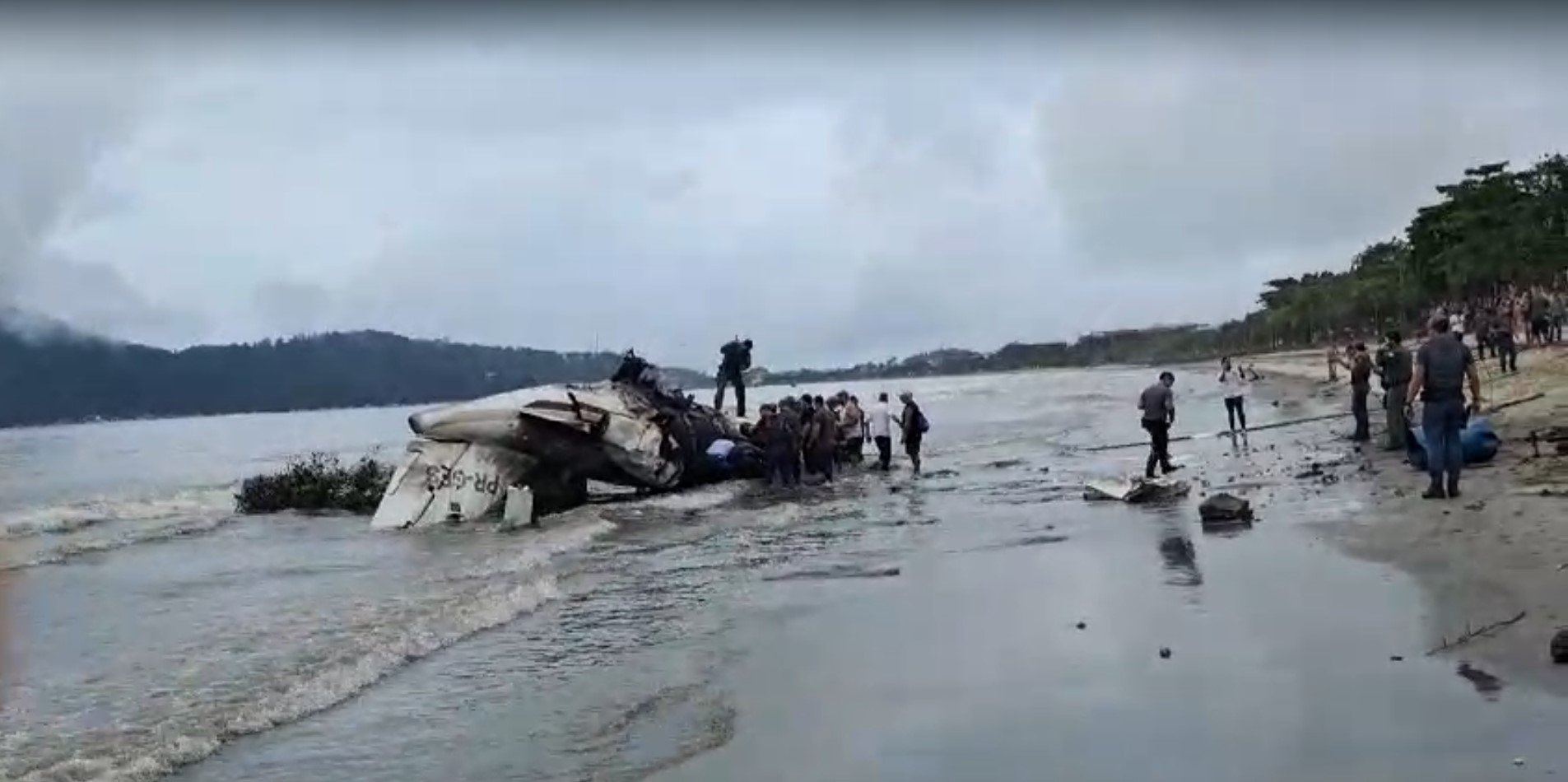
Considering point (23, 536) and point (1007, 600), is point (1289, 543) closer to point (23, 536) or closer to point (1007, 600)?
point (1007, 600)

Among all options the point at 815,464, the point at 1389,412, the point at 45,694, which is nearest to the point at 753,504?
the point at 815,464

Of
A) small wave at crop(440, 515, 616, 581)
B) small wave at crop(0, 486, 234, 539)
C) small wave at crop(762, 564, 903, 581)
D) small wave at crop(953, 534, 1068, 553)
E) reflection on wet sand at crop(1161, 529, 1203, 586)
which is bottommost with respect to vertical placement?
small wave at crop(440, 515, 616, 581)

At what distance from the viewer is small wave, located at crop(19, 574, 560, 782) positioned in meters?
7.70

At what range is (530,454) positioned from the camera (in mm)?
24109

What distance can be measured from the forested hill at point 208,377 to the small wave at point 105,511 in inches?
4347

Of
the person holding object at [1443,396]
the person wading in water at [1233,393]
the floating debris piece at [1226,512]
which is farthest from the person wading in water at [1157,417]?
the person wading in water at [1233,393]

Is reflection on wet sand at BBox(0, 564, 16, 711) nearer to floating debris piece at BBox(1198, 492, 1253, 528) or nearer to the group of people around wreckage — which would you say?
floating debris piece at BBox(1198, 492, 1253, 528)

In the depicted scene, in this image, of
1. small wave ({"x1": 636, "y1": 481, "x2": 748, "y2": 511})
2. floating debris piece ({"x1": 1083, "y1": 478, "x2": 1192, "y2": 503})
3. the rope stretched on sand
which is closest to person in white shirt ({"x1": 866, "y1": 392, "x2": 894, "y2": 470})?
small wave ({"x1": 636, "y1": 481, "x2": 748, "y2": 511})

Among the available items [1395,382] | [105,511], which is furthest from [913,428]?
[105,511]

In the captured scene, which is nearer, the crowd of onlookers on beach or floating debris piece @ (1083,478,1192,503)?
floating debris piece @ (1083,478,1192,503)

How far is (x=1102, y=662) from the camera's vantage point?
791 cm

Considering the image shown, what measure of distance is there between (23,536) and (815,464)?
14.8m

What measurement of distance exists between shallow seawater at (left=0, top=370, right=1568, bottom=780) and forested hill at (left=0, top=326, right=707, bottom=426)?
131 meters

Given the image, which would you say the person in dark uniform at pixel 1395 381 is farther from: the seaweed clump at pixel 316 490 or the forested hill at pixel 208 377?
the forested hill at pixel 208 377
